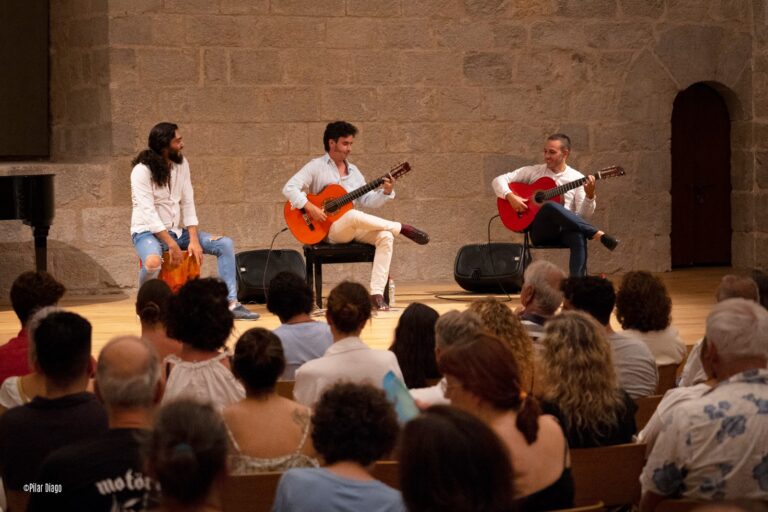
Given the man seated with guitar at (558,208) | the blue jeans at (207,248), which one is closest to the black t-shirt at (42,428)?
the blue jeans at (207,248)

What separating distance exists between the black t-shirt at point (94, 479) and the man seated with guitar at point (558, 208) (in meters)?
5.70

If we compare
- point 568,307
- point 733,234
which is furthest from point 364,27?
point 568,307

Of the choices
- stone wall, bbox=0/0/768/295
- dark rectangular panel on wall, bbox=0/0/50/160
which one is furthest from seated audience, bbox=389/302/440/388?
dark rectangular panel on wall, bbox=0/0/50/160

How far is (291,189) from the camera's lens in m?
7.63

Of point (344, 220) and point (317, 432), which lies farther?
point (344, 220)

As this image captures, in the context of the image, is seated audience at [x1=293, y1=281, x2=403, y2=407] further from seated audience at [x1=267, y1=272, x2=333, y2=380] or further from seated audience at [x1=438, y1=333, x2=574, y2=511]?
seated audience at [x1=438, y1=333, x2=574, y2=511]

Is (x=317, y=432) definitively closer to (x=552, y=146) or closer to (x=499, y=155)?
(x=552, y=146)

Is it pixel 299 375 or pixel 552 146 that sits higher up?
pixel 552 146

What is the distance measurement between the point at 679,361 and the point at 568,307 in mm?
484

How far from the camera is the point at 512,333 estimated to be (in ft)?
12.1

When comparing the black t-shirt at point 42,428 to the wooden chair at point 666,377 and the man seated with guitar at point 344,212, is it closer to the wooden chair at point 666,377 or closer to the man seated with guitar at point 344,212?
the wooden chair at point 666,377

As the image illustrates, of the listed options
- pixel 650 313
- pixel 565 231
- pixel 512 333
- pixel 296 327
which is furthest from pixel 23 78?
pixel 512 333

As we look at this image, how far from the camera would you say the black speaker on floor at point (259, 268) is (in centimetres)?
793

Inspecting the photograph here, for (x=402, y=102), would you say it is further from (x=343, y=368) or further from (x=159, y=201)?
(x=343, y=368)
